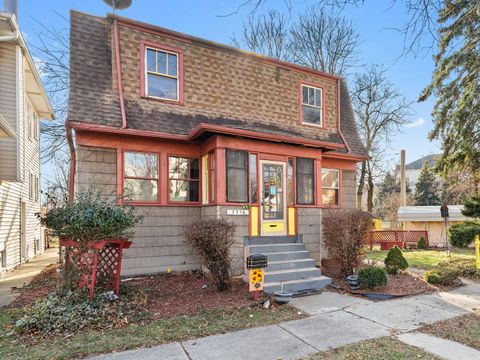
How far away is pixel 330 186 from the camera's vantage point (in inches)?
434

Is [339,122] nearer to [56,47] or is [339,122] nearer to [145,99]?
[145,99]

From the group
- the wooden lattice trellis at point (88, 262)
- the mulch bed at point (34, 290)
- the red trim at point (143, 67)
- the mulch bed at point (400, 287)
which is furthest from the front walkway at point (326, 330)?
the red trim at point (143, 67)

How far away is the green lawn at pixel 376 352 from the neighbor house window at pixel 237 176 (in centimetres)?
430

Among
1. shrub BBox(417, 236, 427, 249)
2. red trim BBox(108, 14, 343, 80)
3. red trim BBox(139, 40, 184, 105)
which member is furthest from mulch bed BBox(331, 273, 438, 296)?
shrub BBox(417, 236, 427, 249)

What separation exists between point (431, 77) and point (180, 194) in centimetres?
915

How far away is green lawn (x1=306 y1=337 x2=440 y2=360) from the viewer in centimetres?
376

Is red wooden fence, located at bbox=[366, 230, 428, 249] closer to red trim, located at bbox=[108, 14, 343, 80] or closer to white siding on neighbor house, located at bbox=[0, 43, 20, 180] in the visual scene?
red trim, located at bbox=[108, 14, 343, 80]

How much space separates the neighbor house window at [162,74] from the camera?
833cm

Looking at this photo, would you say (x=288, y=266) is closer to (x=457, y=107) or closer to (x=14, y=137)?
(x=457, y=107)

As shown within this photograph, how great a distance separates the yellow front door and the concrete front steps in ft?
0.92

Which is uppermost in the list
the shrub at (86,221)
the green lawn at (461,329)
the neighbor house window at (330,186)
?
the neighbor house window at (330,186)

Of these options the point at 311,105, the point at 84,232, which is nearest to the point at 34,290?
the point at 84,232

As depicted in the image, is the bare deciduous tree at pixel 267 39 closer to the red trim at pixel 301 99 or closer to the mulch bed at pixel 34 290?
the red trim at pixel 301 99

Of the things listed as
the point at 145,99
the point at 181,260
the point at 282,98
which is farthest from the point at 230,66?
the point at 181,260
